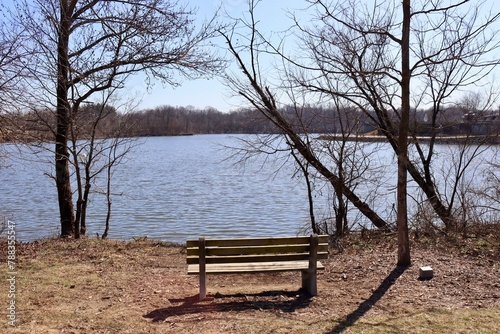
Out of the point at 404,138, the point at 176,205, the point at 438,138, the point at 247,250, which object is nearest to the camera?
the point at 247,250

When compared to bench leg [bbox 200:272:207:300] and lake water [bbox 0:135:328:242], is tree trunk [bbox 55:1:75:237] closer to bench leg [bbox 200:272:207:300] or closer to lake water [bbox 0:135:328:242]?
lake water [bbox 0:135:328:242]

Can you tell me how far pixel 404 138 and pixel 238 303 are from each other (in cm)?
314

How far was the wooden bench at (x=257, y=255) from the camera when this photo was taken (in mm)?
5609

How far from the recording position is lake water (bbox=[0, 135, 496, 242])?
43.2 feet


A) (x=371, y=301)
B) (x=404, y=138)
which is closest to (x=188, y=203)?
(x=404, y=138)

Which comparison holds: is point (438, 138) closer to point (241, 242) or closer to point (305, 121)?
point (305, 121)

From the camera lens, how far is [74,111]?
1027cm

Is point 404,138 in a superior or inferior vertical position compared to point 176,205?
superior

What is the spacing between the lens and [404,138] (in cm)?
668

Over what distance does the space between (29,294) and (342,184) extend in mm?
6863

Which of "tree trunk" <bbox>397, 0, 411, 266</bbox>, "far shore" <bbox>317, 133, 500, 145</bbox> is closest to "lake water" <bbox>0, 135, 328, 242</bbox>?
"far shore" <bbox>317, 133, 500, 145</bbox>

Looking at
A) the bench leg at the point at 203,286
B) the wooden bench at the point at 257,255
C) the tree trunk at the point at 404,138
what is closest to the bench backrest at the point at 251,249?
the wooden bench at the point at 257,255

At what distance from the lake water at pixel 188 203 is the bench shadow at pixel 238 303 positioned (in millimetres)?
5297

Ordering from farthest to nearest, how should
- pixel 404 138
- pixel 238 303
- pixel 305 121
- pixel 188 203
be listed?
pixel 188 203, pixel 305 121, pixel 404 138, pixel 238 303
